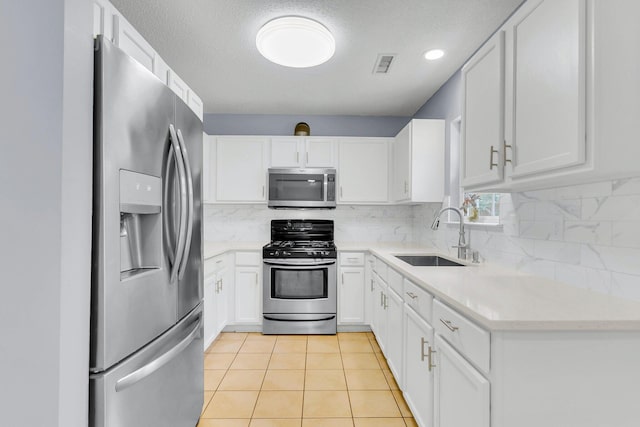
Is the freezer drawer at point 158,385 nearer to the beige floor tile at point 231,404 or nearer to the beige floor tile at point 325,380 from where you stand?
the beige floor tile at point 231,404

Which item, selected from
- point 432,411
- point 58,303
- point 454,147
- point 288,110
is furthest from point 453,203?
point 58,303

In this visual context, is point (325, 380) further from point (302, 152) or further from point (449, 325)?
point (302, 152)

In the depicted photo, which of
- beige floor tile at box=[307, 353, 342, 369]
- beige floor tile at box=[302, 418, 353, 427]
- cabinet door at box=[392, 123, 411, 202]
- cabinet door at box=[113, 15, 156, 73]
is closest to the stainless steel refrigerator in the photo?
cabinet door at box=[113, 15, 156, 73]

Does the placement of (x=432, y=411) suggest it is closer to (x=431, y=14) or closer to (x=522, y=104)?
(x=522, y=104)

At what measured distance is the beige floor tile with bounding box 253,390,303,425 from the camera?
6.38 ft

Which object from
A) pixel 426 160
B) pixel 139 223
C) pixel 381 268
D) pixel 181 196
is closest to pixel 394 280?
pixel 381 268

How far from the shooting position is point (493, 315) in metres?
1.05

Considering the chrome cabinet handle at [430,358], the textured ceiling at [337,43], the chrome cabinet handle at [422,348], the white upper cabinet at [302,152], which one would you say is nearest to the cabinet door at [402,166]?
the textured ceiling at [337,43]

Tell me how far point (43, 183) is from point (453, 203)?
2.73 m

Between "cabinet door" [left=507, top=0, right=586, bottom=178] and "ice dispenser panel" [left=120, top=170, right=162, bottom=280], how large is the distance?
58.4 inches

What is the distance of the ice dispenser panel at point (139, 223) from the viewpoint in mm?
1107

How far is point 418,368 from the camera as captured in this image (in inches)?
67.6

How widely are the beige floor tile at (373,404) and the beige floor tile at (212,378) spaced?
96 cm

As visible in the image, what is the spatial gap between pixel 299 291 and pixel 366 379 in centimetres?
114
